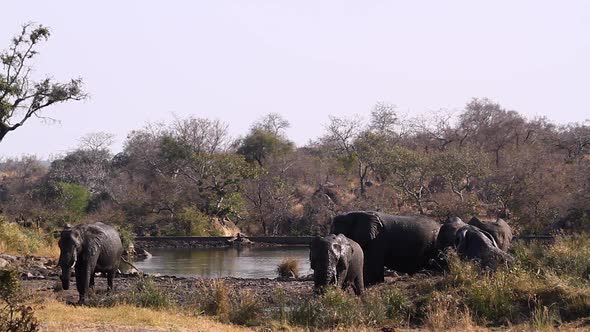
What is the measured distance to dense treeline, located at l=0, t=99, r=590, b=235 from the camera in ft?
143

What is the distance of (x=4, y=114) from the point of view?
3247cm

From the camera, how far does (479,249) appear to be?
59.9 feet

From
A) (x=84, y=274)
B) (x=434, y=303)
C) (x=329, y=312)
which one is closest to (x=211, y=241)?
(x=84, y=274)

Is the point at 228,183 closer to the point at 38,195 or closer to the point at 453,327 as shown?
the point at 38,195

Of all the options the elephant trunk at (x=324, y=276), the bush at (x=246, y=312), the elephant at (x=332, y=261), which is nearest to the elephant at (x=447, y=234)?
the elephant at (x=332, y=261)

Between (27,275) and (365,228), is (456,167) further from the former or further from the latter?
(27,275)

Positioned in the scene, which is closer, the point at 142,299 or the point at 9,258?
the point at 142,299

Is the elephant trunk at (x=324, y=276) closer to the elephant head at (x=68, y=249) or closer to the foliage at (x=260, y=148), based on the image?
the elephant head at (x=68, y=249)

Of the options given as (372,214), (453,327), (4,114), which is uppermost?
(4,114)

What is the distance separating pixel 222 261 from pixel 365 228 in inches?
565

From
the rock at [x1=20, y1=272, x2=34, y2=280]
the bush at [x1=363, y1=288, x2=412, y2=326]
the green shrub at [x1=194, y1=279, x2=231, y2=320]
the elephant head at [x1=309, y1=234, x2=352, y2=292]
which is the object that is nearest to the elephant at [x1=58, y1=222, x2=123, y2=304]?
the green shrub at [x1=194, y1=279, x2=231, y2=320]

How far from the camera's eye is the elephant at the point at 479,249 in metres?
17.9

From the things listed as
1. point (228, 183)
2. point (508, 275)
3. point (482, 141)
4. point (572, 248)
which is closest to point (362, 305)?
point (508, 275)

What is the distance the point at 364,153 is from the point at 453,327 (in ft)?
142
